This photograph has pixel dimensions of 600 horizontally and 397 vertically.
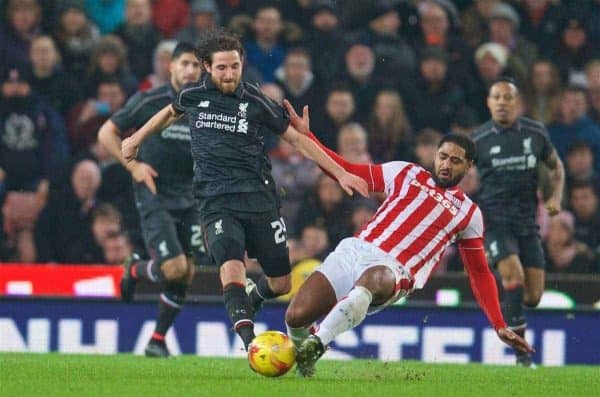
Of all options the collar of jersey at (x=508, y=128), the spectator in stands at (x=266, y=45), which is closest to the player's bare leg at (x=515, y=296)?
the collar of jersey at (x=508, y=128)

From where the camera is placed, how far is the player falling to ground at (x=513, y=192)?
41.0ft

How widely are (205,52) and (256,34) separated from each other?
702cm

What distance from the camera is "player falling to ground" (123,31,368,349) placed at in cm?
955

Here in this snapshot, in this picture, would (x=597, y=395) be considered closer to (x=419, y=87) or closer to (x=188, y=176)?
(x=188, y=176)

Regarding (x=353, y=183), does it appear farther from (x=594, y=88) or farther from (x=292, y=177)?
(x=594, y=88)

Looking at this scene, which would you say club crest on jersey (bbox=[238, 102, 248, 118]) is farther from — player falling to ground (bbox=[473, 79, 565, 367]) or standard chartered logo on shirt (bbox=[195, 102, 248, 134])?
player falling to ground (bbox=[473, 79, 565, 367])

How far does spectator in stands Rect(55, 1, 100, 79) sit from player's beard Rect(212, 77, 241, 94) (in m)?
6.71

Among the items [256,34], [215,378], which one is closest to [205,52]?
[215,378]

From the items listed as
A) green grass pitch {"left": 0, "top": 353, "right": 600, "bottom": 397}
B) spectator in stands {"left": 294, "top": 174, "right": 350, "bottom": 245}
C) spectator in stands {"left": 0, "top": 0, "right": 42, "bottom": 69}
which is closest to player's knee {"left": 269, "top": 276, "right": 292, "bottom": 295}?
green grass pitch {"left": 0, "top": 353, "right": 600, "bottom": 397}

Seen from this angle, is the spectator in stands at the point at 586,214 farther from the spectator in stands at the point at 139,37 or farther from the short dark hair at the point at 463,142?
the short dark hair at the point at 463,142

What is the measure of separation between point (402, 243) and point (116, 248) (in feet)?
19.3

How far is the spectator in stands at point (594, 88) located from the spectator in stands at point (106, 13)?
5.16 meters

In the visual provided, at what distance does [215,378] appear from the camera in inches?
369

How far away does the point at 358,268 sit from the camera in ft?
30.7
